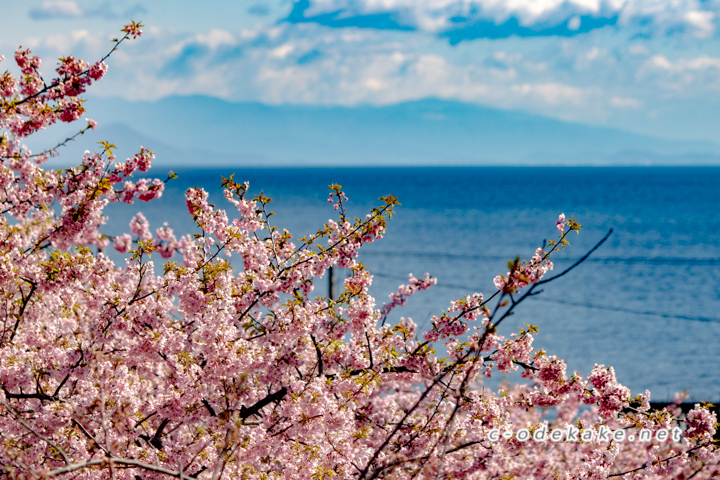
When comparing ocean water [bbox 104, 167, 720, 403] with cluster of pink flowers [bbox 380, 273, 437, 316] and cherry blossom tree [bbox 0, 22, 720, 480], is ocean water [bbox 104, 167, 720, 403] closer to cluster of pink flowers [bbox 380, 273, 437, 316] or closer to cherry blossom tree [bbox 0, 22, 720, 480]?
cluster of pink flowers [bbox 380, 273, 437, 316]

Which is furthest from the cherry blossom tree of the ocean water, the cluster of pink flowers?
the ocean water

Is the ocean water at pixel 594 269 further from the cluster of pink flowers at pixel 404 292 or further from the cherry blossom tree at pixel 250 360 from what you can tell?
the cherry blossom tree at pixel 250 360

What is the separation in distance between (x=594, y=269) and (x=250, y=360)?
58536 mm

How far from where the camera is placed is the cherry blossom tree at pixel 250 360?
5969 millimetres

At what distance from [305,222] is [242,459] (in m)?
78.1

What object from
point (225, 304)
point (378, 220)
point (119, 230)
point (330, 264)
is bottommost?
point (225, 304)

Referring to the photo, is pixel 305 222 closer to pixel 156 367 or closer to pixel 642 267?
pixel 642 267

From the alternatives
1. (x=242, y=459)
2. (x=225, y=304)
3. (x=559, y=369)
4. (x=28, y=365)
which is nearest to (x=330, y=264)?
(x=225, y=304)

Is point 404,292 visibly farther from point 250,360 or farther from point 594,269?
point 594,269

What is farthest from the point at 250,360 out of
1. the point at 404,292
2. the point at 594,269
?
the point at 594,269

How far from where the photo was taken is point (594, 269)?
193 feet

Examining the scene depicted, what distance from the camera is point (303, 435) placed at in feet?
19.6

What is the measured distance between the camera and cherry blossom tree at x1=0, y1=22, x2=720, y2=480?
5.97 meters

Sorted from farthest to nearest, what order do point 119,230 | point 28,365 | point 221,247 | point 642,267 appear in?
1. point 119,230
2. point 642,267
3. point 221,247
4. point 28,365
